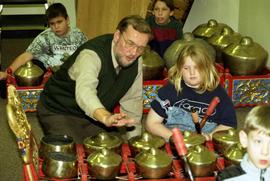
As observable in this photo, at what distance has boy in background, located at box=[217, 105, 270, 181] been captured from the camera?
1440 mm

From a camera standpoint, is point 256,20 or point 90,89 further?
point 256,20

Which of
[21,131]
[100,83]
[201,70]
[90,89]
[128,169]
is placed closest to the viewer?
[21,131]

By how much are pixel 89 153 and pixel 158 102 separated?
1.68ft

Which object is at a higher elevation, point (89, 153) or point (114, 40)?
point (114, 40)

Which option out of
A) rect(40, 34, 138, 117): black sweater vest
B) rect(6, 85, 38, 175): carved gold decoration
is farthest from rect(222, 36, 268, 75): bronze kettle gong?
rect(6, 85, 38, 175): carved gold decoration

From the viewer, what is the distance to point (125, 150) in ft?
6.63

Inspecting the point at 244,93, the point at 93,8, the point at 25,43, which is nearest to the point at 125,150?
the point at 244,93

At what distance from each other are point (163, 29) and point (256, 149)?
8.15 ft

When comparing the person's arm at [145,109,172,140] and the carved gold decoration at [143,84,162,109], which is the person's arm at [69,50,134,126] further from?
the carved gold decoration at [143,84,162,109]

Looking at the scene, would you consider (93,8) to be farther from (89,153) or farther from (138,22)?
(89,153)

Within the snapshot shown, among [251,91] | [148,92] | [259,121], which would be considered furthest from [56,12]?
[259,121]

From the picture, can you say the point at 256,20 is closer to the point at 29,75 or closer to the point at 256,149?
the point at 29,75

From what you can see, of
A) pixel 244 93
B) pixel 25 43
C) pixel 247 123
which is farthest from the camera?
pixel 25 43

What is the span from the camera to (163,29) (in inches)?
152
